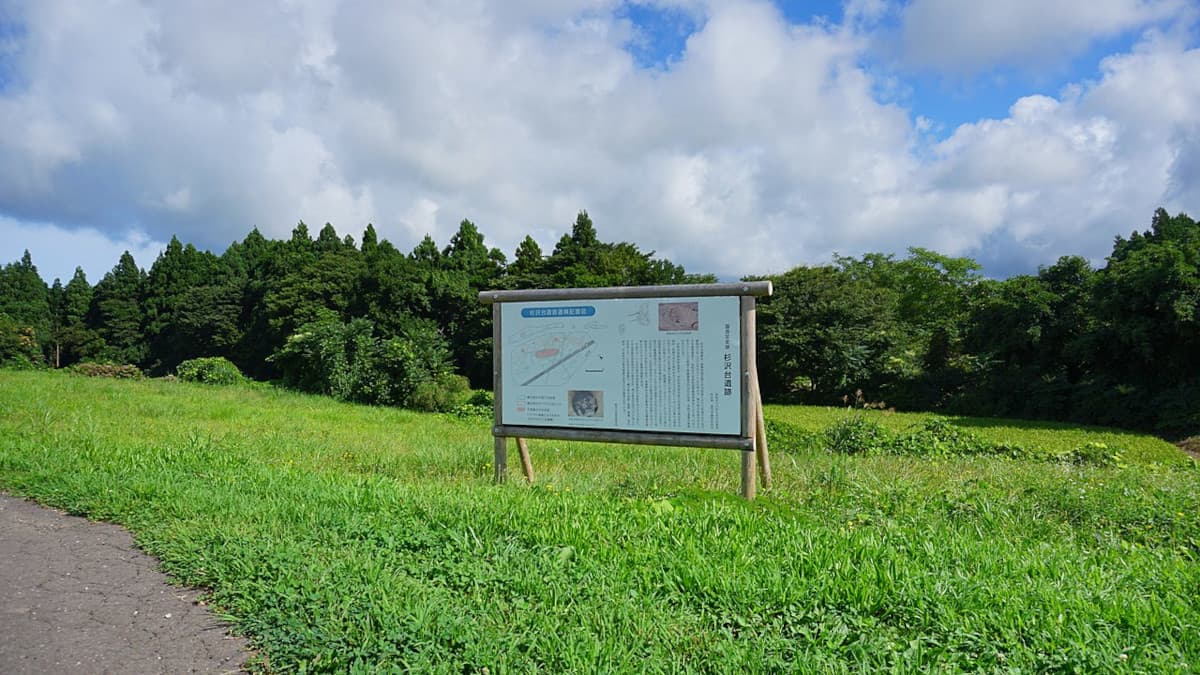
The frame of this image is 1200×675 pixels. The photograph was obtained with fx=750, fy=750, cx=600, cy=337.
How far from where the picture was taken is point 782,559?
150 inches

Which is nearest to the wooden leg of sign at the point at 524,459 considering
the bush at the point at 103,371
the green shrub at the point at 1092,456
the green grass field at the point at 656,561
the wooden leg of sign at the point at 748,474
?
the green grass field at the point at 656,561

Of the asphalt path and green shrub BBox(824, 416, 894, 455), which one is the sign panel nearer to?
the asphalt path

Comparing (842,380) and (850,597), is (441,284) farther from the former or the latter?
(850,597)

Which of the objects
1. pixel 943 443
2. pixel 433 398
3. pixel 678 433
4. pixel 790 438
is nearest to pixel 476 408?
pixel 433 398

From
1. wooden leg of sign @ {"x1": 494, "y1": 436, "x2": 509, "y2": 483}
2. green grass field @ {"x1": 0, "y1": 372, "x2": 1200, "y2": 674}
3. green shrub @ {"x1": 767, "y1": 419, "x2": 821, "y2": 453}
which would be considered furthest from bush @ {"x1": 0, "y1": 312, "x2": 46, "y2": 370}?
wooden leg of sign @ {"x1": 494, "y1": 436, "x2": 509, "y2": 483}

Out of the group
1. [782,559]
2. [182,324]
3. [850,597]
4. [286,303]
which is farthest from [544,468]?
[182,324]

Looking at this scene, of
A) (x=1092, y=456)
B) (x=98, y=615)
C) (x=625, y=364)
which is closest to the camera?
(x=98, y=615)

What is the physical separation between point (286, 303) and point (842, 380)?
30.7 meters

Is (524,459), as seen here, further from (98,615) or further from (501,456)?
(98,615)

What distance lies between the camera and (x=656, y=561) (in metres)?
3.81

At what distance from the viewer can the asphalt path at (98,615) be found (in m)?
3.01

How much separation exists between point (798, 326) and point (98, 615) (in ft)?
85.0

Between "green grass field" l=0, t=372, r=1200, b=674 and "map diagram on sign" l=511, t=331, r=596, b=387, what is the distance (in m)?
0.93

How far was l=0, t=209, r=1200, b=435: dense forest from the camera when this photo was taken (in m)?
18.5
